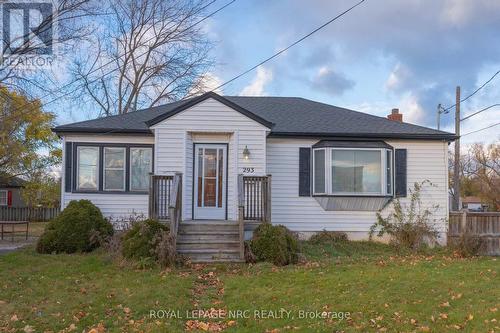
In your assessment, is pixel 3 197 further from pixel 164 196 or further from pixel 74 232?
pixel 164 196

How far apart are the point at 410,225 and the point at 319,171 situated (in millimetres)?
3005

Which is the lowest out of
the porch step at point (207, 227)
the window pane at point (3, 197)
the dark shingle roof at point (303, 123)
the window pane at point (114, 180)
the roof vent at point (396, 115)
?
the porch step at point (207, 227)

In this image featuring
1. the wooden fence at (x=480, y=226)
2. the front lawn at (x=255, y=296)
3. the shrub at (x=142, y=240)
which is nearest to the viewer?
the front lawn at (x=255, y=296)

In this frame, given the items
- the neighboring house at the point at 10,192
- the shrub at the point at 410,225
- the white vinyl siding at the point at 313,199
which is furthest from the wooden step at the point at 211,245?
the neighboring house at the point at 10,192

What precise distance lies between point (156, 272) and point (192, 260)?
126 cm

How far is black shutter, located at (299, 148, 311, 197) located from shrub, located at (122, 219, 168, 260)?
492 centimetres

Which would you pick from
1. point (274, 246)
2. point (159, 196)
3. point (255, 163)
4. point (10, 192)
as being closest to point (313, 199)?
point (255, 163)

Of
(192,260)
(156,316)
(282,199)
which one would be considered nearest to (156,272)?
(192,260)

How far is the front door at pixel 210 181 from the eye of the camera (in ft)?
44.2

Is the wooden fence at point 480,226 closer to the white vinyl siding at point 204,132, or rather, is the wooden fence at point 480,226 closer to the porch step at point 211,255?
the white vinyl siding at point 204,132

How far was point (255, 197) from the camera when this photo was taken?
12273 millimetres

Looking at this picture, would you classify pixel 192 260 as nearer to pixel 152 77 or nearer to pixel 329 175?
pixel 329 175

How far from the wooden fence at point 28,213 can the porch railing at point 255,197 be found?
A: 22920mm

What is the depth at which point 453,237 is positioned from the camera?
42.6 ft
